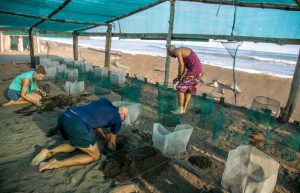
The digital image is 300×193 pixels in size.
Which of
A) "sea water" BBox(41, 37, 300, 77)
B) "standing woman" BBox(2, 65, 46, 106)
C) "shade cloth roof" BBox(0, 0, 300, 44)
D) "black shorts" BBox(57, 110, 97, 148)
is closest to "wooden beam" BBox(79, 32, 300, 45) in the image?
"shade cloth roof" BBox(0, 0, 300, 44)

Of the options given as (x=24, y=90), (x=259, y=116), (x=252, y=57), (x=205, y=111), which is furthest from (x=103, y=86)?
(x=252, y=57)

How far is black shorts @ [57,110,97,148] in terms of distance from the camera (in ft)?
9.30

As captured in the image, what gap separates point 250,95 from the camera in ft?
41.8

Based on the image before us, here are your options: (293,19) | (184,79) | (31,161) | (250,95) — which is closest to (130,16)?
(184,79)

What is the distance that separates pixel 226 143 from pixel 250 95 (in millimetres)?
9947

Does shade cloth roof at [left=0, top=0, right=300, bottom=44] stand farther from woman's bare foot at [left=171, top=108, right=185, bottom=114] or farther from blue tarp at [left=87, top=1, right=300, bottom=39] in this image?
woman's bare foot at [left=171, top=108, right=185, bottom=114]

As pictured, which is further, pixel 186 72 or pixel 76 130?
pixel 186 72

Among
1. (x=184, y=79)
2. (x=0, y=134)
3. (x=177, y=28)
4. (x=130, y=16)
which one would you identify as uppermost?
(x=130, y=16)

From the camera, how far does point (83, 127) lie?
2.85 meters

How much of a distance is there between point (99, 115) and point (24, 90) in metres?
3.05

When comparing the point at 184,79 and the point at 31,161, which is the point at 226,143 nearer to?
the point at 184,79

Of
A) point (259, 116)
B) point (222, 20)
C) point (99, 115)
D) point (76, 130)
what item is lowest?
point (259, 116)

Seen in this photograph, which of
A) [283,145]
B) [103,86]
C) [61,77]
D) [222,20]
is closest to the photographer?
[283,145]

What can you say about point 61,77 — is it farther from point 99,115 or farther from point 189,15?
point 99,115
